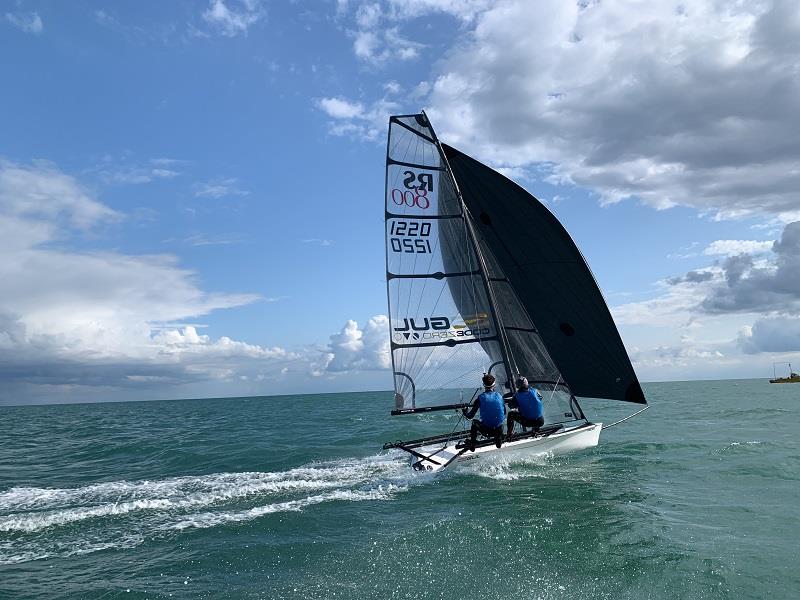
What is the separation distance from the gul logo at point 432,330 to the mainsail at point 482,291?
24mm

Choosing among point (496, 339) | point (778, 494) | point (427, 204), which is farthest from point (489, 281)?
point (778, 494)

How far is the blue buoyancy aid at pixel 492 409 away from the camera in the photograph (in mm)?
11586

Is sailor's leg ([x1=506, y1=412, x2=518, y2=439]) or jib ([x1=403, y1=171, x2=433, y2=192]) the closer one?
sailor's leg ([x1=506, y1=412, x2=518, y2=439])

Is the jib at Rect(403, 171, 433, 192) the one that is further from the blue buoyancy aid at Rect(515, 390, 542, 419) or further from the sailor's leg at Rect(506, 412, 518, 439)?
the sailor's leg at Rect(506, 412, 518, 439)

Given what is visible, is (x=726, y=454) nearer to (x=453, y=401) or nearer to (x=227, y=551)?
(x=453, y=401)

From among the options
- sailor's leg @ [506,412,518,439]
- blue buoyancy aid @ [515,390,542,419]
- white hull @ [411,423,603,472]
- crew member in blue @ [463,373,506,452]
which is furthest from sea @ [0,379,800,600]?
blue buoyancy aid @ [515,390,542,419]

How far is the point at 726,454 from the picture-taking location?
1445 cm

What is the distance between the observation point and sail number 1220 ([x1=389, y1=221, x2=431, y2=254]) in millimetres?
13398

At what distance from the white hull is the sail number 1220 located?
4.53 meters

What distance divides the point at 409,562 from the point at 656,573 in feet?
9.33

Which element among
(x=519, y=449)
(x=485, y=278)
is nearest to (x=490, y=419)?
(x=519, y=449)

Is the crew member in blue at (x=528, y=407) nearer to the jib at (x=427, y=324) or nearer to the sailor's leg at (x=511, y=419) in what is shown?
the sailor's leg at (x=511, y=419)

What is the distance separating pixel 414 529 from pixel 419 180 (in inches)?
326

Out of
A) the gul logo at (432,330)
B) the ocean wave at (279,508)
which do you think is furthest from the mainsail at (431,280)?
the ocean wave at (279,508)
